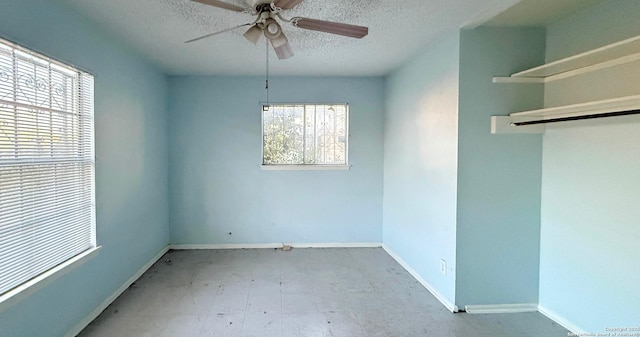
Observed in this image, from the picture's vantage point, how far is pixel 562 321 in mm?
2449

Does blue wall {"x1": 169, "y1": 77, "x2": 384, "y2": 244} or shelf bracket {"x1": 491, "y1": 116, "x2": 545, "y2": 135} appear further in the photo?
blue wall {"x1": 169, "y1": 77, "x2": 384, "y2": 244}

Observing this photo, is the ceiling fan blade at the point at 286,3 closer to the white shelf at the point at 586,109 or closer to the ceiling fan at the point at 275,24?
the ceiling fan at the point at 275,24

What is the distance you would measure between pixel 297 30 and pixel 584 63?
6.89 feet

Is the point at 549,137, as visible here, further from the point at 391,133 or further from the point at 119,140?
the point at 119,140

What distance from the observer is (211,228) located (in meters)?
4.38

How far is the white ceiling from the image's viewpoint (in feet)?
7.29

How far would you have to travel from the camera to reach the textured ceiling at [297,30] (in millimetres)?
2223

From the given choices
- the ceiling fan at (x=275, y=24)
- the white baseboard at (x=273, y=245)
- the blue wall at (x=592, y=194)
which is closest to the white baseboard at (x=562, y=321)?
the blue wall at (x=592, y=194)

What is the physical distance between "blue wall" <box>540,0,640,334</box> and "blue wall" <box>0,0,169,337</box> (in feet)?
11.8

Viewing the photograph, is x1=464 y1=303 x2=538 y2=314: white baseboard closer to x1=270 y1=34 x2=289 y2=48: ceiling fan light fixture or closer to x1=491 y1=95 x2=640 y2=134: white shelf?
x1=491 y1=95 x2=640 y2=134: white shelf

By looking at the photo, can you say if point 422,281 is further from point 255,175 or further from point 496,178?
point 255,175

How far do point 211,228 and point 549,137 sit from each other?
3945mm

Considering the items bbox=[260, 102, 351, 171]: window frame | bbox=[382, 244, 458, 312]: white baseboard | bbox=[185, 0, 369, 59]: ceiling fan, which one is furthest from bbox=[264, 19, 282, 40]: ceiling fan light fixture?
bbox=[382, 244, 458, 312]: white baseboard

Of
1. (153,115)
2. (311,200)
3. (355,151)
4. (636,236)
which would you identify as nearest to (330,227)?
(311,200)
